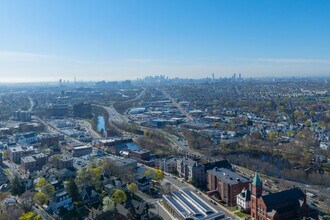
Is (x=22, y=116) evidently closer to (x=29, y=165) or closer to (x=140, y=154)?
(x=29, y=165)

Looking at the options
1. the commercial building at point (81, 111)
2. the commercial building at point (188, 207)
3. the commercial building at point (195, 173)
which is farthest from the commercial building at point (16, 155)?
the commercial building at point (81, 111)

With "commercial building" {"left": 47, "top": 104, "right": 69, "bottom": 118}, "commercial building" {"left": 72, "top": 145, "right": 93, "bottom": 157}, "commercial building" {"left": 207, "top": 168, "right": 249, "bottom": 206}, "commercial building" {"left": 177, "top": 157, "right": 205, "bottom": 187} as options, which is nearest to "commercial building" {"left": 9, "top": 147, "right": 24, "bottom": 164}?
"commercial building" {"left": 72, "top": 145, "right": 93, "bottom": 157}

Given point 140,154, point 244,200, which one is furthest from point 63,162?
point 244,200

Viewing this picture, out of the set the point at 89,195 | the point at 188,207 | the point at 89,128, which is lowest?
the point at 89,128

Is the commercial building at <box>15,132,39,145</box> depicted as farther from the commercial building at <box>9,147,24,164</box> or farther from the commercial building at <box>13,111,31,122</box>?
the commercial building at <box>13,111,31,122</box>

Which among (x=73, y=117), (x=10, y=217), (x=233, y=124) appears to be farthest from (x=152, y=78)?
(x=10, y=217)

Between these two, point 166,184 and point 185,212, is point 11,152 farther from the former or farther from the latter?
point 185,212
